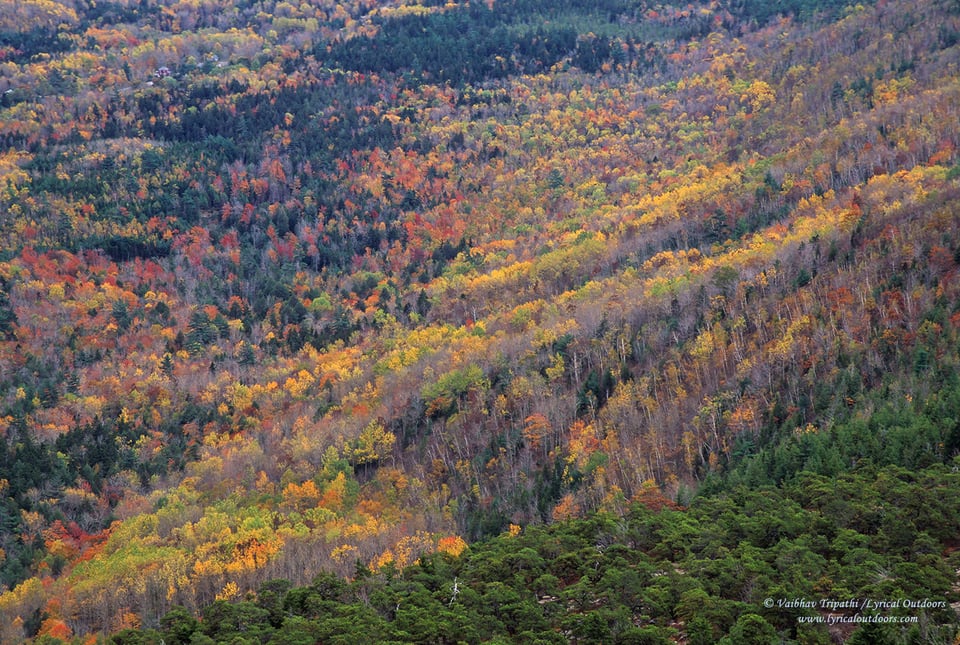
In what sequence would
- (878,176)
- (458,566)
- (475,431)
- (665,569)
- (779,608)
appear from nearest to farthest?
(779,608) < (665,569) < (458,566) < (475,431) < (878,176)

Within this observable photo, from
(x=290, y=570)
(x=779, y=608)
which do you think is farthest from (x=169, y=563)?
→ (x=779, y=608)

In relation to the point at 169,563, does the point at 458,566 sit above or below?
above

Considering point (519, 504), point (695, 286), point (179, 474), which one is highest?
point (695, 286)

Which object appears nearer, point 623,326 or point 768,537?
point 768,537

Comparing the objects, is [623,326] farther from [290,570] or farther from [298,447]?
[290,570]

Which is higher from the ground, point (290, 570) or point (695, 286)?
point (695, 286)

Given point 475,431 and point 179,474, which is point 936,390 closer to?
point 475,431

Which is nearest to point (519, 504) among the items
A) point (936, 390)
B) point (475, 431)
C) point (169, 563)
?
point (475, 431)

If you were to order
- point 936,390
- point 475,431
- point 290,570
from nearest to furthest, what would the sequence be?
point 936,390, point 290,570, point 475,431

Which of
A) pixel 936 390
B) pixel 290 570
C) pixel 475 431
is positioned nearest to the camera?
pixel 936 390
